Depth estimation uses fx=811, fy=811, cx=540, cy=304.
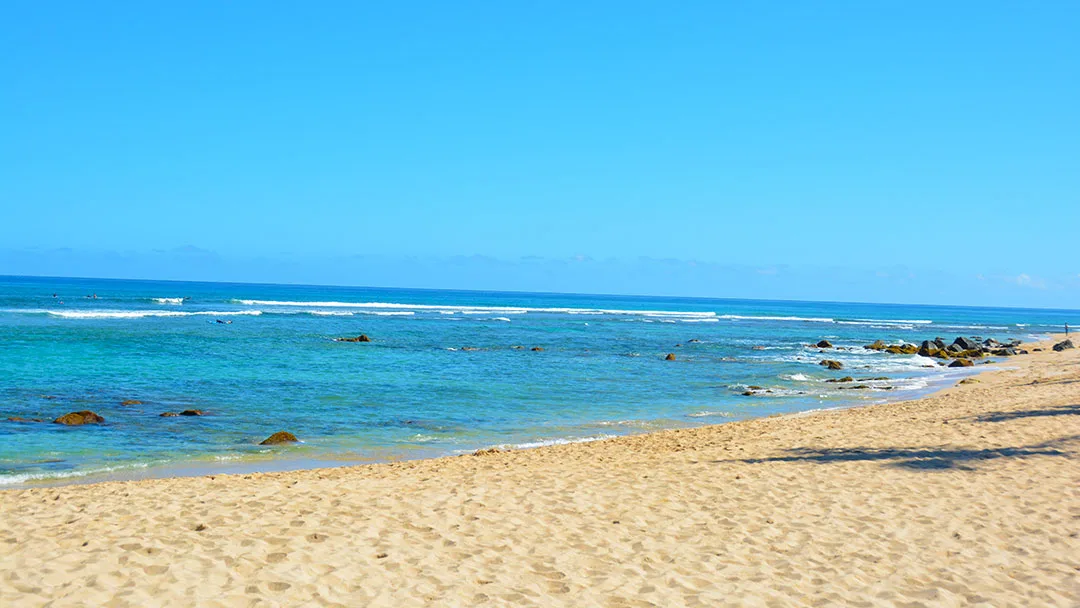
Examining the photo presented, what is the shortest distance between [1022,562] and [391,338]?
36.6m

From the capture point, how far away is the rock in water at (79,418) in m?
14.9

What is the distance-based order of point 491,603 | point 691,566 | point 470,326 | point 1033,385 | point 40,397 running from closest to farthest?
point 491,603
point 691,566
point 40,397
point 1033,385
point 470,326

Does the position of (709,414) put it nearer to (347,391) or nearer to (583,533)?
(347,391)

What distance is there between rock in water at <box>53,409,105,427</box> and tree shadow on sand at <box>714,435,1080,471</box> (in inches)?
451

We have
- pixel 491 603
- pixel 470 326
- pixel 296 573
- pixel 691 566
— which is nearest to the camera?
pixel 491 603

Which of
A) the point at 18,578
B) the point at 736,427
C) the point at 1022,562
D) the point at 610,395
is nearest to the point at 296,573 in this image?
the point at 18,578

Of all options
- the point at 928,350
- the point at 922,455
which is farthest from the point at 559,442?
the point at 928,350

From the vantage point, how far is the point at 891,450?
38.6ft

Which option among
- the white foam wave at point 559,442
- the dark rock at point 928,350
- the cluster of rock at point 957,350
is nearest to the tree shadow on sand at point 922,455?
the white foam wave at point 559,442

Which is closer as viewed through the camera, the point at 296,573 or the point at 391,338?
the point at 296,573

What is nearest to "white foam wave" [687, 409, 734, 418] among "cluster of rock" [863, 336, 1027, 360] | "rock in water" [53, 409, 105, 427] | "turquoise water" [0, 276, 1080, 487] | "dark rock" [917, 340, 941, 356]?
"turquoise water" [0, 276, 1080, 487]

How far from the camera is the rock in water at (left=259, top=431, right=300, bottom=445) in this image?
13.9 meters

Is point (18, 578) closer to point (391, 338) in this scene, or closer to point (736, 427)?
point (736, 427)

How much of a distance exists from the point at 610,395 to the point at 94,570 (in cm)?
1704
